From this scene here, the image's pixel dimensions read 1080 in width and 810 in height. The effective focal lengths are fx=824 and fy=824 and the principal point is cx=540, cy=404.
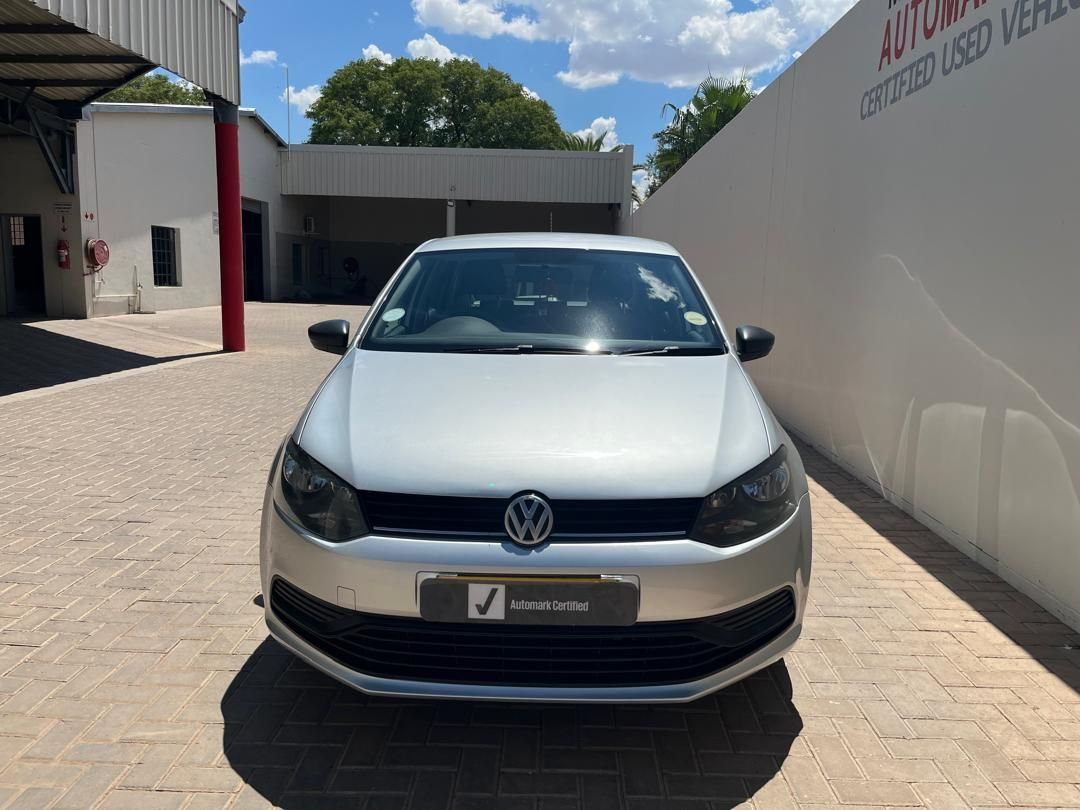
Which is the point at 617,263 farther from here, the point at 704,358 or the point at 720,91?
the point at 720,91

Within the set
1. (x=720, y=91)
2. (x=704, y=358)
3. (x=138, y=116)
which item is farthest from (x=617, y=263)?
(x=720, y=91)

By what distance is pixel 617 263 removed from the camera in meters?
3.96

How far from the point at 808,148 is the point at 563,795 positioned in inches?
242

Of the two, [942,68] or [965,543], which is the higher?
[942,68]

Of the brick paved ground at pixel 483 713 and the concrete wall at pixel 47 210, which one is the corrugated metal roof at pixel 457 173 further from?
the brick paved ground at pixel 483 713

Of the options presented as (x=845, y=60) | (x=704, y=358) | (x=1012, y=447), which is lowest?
(x=1012, y=447)

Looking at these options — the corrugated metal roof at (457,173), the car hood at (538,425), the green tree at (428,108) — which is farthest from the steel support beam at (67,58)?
the green tree at (428,108)

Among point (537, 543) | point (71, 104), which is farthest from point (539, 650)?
point (71, 104)

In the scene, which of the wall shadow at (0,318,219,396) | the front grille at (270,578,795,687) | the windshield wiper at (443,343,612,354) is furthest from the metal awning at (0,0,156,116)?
the front grille at (270,578,795,687)

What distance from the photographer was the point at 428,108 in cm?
4288

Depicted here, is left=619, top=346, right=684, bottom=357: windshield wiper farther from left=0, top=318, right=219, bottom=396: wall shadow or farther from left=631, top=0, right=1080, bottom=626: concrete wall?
left=0, top=318, right=219, bottom=396: wall shadow

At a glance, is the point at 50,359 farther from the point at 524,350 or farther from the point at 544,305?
the point at 524,350

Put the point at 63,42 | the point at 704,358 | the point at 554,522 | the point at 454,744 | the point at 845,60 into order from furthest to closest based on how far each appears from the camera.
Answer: the point at 63,42 → the point at 845,60 → the point at 704,358 → the point at 454,744 → the point at 554,522

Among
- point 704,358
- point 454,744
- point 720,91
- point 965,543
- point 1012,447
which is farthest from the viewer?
point 720,91
